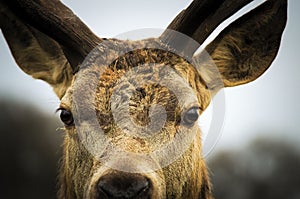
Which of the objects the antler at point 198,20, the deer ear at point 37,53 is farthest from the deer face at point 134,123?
the deer ear at point 37,53

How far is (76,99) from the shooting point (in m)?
5.92

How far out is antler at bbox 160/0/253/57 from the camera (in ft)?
21.2

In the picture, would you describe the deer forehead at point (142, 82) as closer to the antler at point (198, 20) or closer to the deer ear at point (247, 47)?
the antler at point (198, 20)

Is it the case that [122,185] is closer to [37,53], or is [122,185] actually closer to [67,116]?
[67,116]

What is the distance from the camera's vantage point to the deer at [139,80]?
5.39 meters

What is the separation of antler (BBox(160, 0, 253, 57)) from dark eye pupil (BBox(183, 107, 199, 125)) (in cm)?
77

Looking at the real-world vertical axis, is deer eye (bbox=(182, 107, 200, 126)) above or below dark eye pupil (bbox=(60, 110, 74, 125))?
above

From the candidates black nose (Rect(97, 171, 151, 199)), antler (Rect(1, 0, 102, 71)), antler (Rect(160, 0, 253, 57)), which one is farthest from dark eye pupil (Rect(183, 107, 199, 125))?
antler (Rect(1, 0, 102, 71))

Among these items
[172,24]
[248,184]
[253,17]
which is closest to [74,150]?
[172,24]

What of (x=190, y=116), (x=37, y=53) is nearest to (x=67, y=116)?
(x=190, y=116)

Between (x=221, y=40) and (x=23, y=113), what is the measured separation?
135ft

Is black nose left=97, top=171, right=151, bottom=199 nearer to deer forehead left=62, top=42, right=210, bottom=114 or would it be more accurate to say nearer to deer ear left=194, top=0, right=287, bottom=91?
deer forehead left=62, top=42, right=210, bottom=114

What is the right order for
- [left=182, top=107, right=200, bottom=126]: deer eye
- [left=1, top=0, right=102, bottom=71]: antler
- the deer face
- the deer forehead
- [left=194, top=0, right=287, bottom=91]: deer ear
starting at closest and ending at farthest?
1. the deer face
2. the deer forehead
3. [left=182, top=107, right=200, bottom=126]: deer eye
4. [left=1, top=0, right=102, bottom=71]: antler
5. [left=194, top=0, right=287, bottom=91]: deer ear

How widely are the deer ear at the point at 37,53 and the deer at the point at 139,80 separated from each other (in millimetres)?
13
